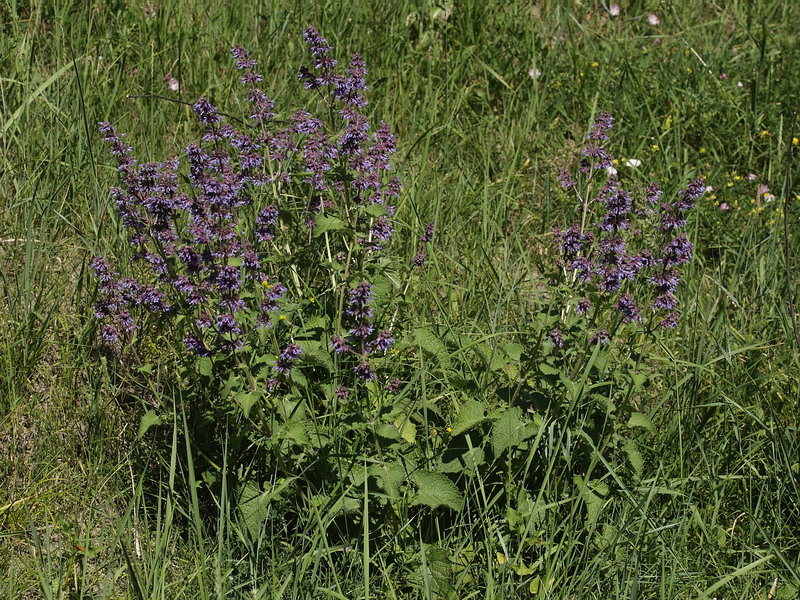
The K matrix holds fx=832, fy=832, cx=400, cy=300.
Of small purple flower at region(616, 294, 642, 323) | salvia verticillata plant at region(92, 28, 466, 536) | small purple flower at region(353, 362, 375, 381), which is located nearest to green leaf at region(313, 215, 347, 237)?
salvia verticillata plant at region(92, 28, 466, 536)

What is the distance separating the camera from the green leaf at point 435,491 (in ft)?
7.97

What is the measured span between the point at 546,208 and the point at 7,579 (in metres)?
2.84

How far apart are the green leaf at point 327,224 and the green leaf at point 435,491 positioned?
0.77 m

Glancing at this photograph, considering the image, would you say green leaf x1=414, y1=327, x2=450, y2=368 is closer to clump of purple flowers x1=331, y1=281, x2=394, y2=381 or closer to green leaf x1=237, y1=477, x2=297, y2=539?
clump of purple flowers x1=331, y1=281, x2=394, y2=381

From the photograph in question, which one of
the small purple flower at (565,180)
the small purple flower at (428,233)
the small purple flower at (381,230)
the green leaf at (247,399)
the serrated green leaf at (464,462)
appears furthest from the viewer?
the small purple flower at (428,233)

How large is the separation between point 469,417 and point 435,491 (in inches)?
9.4

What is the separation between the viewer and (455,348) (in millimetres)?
3072

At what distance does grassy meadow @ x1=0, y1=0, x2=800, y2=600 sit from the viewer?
2.51 meters

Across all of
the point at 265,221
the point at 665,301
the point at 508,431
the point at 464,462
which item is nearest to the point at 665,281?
the point at 665,301

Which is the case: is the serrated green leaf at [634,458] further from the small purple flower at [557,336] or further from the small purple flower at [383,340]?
the small purple flower at [383,340]

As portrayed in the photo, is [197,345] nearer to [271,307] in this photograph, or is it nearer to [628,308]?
[271,307]

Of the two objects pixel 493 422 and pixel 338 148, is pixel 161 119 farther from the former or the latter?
pixel 493 422

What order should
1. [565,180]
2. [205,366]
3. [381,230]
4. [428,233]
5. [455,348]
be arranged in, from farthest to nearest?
[428,233] < [455,348] < [565,180] < [381,230] < [205,366]

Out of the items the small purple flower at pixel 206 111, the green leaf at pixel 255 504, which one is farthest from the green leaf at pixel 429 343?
the small purple flower at pixel 206 111
